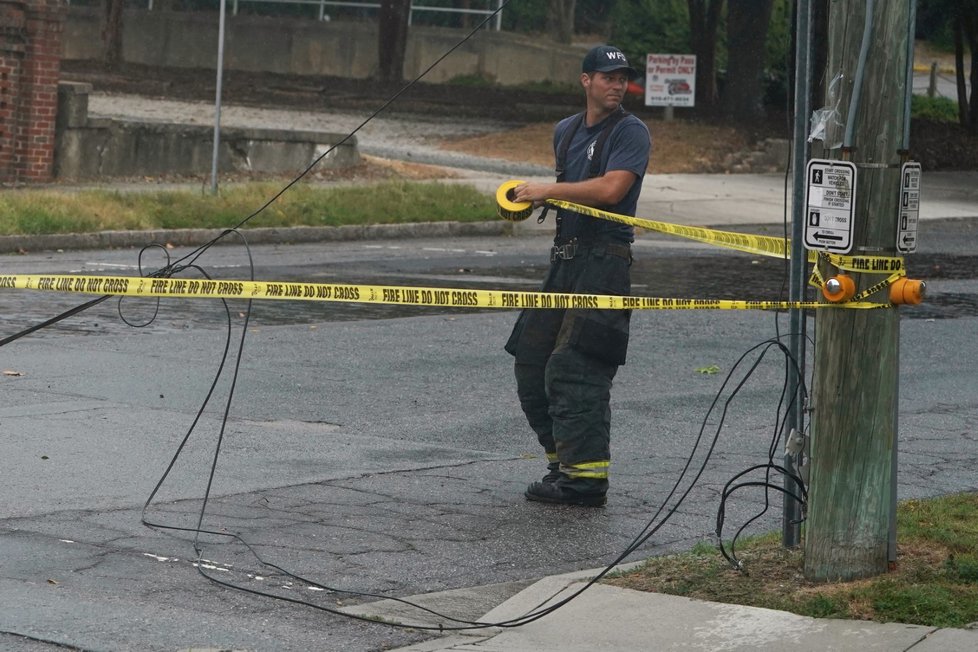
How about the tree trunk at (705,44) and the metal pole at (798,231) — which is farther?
the tree trunk at (705,44)

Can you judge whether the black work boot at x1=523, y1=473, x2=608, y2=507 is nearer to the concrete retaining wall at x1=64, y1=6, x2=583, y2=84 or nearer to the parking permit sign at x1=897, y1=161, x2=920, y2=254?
the parking permit sign at x1=897, y1=161, x2=920, y2=254

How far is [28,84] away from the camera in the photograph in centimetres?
2306

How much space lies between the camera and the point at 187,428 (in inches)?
342

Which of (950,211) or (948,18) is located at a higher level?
(948,18)

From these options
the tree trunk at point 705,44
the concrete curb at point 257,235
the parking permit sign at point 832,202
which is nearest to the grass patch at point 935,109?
the tree trunk at point 705,44

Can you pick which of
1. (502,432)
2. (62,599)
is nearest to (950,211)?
(502,432)

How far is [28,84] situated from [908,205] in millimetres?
19346

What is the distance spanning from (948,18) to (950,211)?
1209cm

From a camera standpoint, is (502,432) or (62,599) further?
(502,432)

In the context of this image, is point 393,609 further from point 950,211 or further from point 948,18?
point 948,18

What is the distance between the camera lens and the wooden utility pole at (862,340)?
568 centimetres

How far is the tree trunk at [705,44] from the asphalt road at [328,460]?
23685 millimetres

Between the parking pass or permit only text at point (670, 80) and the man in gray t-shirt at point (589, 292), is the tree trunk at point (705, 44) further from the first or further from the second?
the man in gray t-shirt at point (589, 292)

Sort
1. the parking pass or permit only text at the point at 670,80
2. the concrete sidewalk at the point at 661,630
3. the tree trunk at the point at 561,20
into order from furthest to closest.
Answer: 1. the tree trunk at the point at 561,20
2. the parking pass or permit only text at the point at 670,80
3. the concrete sidewalk at the point at 661,630
